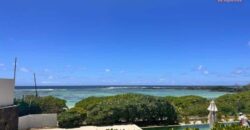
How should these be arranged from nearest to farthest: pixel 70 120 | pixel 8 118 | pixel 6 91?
pixel 6 91, pixel 8 118, pixel 70 120

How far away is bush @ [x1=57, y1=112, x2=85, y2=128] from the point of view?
2234 centimetres

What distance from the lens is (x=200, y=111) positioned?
1056 inches

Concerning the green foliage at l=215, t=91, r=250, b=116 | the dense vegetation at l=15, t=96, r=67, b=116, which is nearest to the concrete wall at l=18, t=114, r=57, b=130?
the dense vegetation at l=15, t=96, r=67, b=116

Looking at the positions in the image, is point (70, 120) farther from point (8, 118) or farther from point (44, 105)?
point (8, 118)

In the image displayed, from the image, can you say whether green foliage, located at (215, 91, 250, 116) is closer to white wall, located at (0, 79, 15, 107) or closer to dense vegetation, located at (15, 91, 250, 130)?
dense vegetation, located at (15, 91, 250, 130)

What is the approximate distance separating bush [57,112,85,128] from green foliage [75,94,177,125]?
1.74 feet

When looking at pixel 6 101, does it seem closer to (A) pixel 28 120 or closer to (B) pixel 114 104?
(A) pixel 28 120

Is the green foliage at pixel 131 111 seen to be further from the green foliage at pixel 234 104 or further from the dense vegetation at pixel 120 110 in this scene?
the green foliage at pixel 234 104

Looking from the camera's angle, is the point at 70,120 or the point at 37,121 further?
the point at 70,120

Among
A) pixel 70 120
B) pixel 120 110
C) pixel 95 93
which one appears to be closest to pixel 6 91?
pixel 70 120

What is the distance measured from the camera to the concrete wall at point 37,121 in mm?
19603

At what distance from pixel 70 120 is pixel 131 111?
3.94 m

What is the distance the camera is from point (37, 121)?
20984 mm

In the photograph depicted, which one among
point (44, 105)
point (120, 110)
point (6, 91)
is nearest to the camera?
point (6, 91)
